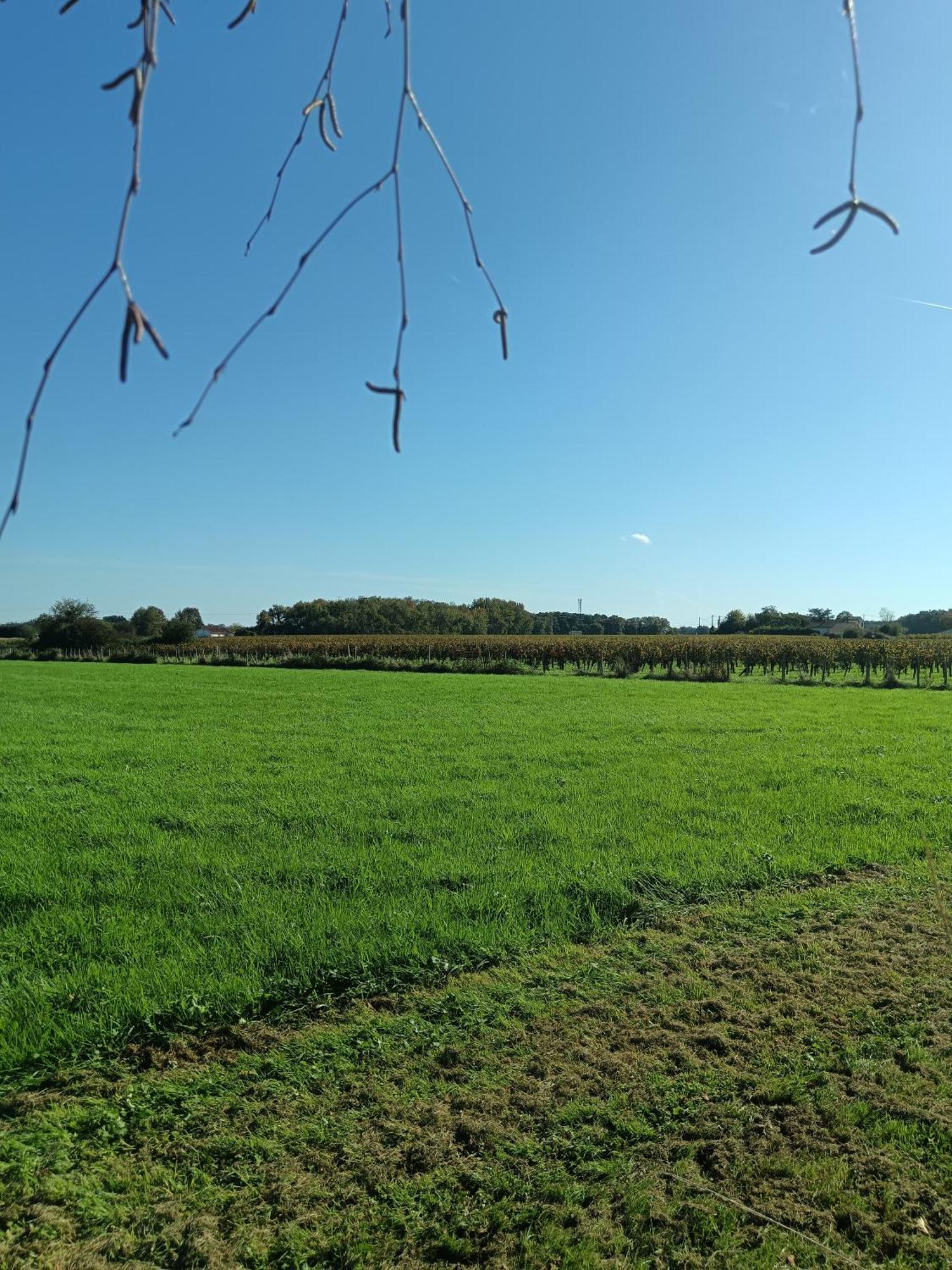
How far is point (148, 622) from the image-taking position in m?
74.6

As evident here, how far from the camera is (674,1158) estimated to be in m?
2.54

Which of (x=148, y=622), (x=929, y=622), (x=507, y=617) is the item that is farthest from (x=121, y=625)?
(x=929, y=622)

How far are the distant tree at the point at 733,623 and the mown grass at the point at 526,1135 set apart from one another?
321ft

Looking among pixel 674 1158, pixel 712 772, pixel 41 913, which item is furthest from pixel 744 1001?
pixel 712 772

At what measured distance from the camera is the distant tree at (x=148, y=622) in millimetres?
69500

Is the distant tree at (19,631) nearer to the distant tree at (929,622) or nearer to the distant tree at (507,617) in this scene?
the distant tree at (507,617)

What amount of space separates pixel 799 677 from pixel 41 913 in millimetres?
27721

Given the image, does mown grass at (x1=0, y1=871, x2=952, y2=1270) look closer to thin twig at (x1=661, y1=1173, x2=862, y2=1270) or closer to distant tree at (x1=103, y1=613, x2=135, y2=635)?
thin twig at (x1=661, y1=1173, x2=862, y2=1270)

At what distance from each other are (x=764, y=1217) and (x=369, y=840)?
4210 millimetres

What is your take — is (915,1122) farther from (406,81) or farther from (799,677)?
(799,677)

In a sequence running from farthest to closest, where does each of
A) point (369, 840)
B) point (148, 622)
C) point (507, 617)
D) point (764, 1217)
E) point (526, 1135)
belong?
point (507, 617) < point (148, 622) < point (369, 840) < point (526, 1135) < point (764, 1217)

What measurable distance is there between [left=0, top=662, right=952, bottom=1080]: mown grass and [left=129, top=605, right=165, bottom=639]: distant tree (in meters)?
60.4

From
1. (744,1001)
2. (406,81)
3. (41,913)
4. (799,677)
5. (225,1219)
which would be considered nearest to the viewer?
(406,81)

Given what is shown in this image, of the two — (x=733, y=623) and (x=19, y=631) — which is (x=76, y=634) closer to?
(x=19, y=631)
